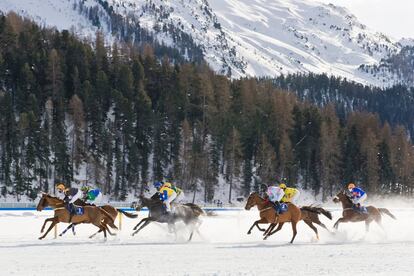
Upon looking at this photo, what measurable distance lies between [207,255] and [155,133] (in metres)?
54.7

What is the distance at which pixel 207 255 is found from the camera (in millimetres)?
17047

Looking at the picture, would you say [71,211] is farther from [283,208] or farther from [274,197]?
[283,208]

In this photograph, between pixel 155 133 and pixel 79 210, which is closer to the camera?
pixel 79 210

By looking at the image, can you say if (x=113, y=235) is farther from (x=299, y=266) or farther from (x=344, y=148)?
(x=344, y=148)

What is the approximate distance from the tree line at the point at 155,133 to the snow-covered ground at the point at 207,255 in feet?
133

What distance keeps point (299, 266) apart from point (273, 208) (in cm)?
667

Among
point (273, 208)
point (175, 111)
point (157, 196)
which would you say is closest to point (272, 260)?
point (273, 208)

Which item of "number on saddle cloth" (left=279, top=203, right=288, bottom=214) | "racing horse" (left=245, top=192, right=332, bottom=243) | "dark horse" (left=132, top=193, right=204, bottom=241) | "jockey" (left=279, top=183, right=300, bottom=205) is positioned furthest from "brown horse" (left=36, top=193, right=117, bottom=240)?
"jockey" (left=279, top=183, right=300, bottom=205)

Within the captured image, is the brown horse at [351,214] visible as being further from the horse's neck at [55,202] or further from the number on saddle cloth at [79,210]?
the horse's neck at [55,202]

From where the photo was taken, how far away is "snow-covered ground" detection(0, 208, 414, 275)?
14.5 metres

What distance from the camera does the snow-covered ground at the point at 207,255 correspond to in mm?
14469

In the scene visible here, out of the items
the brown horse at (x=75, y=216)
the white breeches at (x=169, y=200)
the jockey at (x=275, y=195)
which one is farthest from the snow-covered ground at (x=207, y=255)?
the jockey at (x=275, y=195)

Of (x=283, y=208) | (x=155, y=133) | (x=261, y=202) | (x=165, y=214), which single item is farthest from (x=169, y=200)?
(x=155, y=133)

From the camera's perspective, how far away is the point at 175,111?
75.1 m
